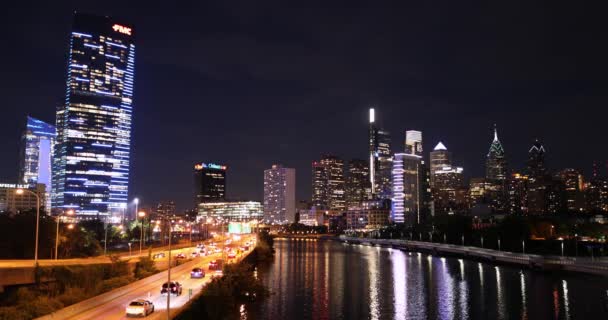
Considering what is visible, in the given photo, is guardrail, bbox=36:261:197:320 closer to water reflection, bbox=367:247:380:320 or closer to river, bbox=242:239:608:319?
river, bbox=242:239:608:319

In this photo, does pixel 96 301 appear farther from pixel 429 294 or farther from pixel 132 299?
pixel 429 294

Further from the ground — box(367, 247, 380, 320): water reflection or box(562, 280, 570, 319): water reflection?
box(562, 280, 570, 319): water reflection

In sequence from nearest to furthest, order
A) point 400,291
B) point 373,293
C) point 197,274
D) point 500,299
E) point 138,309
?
point 138,309 < point 197,274 < point 500,299 < point 373,293 < point 400,291

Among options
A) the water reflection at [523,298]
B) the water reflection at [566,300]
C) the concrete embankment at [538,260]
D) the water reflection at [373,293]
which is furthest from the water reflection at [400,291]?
the concrete embankment at [538,260]

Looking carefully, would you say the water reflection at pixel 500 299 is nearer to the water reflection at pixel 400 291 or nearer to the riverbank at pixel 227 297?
the water reflection at pixel 400 291

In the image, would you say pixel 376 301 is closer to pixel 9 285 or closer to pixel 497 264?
pixel 9 285

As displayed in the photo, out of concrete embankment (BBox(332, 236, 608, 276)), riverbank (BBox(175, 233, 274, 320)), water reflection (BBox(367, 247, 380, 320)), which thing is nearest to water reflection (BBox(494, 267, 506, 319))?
water reflection (BBox(367, 247, 380, 320))

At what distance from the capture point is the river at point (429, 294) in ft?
197

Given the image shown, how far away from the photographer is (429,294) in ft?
248

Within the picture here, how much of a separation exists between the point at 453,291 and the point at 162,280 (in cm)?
4186

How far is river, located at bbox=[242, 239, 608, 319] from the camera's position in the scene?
6016cm

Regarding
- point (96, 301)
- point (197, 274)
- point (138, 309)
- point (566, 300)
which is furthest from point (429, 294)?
point (138, 309)

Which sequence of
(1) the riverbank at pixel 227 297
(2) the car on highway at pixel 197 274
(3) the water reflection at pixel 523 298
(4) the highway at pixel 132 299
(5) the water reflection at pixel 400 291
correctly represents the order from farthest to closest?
(2) the car on highway at pixel 197 274 → (5) the water reflection at pixel 400 291 → (3) the water reflection at pixel 523 298 → (1) the riverbank at pixel 227 297 → (4) the highway at pixel 132 299

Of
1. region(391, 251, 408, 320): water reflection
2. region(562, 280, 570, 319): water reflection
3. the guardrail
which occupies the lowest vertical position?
region(391, 251, 408, 320): water reflection
